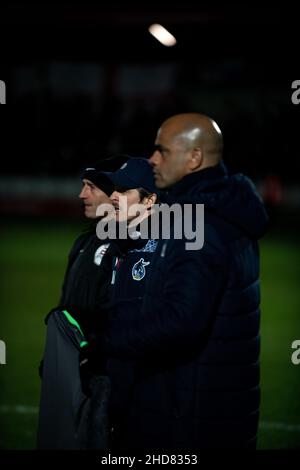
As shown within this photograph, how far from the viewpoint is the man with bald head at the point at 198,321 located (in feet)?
8.27

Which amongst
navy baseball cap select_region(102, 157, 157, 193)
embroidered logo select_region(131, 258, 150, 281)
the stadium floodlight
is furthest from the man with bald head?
the stadium floodlight

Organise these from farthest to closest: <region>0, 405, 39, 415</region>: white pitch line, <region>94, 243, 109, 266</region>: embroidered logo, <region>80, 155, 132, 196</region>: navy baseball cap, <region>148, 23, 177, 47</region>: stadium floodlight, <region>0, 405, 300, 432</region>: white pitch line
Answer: <region>148, 23, 177, 47</region>: stadium floodlight
<region>0, 405, 39, 415</region>: white pitch line
<region>0, 405, 300, 432</region>: white pitch line
<region>80, 155, 132, 196</region>: navy baseball cap
<region>94, 243, 109, 266</region>: embroidered logo

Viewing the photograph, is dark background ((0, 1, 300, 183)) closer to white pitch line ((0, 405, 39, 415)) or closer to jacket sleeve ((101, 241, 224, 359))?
white pitch line ((0, 405, 39, 415))

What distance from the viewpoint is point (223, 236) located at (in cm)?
260

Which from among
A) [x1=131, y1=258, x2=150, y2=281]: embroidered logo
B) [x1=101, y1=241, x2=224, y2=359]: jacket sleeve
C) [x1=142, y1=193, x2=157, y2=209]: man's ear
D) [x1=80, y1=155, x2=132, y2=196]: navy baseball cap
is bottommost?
[x1=101, y1=241, x2=224, y2=359]: jacket sleeve

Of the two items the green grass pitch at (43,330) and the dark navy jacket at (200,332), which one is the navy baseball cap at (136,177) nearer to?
the dark navy jacket at (200,332)

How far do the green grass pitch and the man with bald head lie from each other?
2.07 meters

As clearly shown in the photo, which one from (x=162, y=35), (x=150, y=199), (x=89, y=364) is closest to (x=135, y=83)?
(x=162, y=35)

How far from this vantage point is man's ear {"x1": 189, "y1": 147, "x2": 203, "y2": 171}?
2.71m

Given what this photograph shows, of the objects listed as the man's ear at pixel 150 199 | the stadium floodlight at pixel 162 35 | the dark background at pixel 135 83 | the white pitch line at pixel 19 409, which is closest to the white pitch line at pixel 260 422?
the white pitch line at pixel 19 409

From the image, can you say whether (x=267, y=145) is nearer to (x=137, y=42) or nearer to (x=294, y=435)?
(x=137, y=42)

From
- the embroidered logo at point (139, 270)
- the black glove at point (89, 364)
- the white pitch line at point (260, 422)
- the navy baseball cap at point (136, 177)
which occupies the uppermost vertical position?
the navy baseball cap at point (136, 177)

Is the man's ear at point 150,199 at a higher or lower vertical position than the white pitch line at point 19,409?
higher
